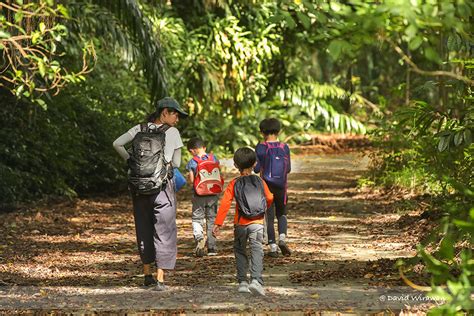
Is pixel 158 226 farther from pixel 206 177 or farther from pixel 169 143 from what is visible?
pixel 206 177

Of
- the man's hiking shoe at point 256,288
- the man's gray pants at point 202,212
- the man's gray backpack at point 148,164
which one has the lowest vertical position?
the man's hiking shoe at point 256,288

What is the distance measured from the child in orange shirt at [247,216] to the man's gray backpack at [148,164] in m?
0.65

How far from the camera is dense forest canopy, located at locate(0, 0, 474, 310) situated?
18.2 feet

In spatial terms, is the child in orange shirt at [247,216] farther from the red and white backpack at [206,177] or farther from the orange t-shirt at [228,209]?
the red and white backpack at [206,177]

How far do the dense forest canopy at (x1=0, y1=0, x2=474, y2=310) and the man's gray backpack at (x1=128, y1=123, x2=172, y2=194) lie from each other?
0.93 m

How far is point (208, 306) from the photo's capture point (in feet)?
25.6

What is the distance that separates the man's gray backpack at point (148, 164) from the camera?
9023mm

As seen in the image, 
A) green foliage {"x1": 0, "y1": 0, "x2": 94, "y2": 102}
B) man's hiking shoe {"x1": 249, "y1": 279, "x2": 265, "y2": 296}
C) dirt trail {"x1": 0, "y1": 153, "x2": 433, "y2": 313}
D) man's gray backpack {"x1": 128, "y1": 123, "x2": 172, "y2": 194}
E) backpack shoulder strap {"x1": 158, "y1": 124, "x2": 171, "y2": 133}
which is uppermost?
green foliage {"x1": 0, "y1": 0, "x2": 94, "y2": 102}

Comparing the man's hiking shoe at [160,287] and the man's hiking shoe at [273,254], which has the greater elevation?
the man's hiking shoe at [160,287]

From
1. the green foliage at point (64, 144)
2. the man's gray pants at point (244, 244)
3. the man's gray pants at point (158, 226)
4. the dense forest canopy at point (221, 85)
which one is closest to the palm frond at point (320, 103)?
the dense forest canopy at point (221, 85)

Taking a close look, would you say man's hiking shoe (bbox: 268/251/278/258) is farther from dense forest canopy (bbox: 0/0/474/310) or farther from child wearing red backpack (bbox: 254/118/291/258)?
dense forest canopy (bbox: 0/0/474/310)

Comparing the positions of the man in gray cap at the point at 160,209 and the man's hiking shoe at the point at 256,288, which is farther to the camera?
the man in gray cap at the point at 160,209

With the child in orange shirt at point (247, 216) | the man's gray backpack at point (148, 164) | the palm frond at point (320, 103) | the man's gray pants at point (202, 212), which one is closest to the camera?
the child in orange shirt at point (247, 216)

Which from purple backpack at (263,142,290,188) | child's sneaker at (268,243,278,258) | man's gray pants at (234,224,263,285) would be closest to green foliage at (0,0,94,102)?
man's gray pants at (234,224,263,285)
